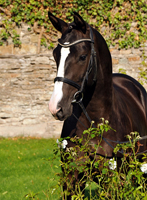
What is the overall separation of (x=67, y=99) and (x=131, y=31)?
773 centimetres

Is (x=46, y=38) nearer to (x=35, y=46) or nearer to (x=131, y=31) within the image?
(x=35, y=46)

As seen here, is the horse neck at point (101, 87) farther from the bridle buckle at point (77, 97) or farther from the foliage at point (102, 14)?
the foliage at point (102, 14)

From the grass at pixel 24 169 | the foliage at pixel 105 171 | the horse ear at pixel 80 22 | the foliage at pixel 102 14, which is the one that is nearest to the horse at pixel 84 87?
the horse ear at pixel 80 22

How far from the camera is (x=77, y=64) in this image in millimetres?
2705

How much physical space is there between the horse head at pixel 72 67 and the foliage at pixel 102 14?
690 centimetres

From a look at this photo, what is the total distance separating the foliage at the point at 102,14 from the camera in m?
9.38

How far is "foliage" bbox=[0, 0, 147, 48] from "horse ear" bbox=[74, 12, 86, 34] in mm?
6878

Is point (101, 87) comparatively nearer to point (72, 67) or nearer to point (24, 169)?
point (72, 67)

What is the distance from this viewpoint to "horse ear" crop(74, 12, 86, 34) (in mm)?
2750

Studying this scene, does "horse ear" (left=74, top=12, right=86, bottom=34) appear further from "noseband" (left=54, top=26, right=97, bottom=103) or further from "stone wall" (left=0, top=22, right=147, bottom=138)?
"stone wall" (left=0, top=22, right=147, bottom=138)

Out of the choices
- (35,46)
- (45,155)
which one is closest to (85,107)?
(45,155)

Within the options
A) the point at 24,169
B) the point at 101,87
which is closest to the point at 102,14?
the point at 24,169

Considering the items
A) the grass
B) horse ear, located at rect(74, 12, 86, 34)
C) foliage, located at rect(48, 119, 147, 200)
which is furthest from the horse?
the grass

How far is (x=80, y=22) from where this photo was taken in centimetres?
279
